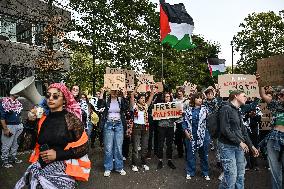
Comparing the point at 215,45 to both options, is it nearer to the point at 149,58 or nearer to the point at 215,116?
the point at 149,58

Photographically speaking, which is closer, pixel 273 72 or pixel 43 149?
pixel 43 149

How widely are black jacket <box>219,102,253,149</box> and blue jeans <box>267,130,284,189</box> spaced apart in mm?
361

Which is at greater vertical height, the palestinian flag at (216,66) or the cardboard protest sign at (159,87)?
the palestinian flag at (216,66)

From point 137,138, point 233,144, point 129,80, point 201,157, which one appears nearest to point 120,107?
point 137,138

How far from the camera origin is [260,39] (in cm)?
4222

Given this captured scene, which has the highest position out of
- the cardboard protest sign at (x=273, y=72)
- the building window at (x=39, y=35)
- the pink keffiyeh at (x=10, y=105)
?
the building window at (x=39, y=35)

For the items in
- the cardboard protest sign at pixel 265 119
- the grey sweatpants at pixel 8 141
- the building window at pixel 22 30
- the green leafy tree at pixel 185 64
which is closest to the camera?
the grey sweatpants at pixel 8 141

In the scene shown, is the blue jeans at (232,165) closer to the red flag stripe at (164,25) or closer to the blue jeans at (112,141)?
the blue jeans at (112,141)

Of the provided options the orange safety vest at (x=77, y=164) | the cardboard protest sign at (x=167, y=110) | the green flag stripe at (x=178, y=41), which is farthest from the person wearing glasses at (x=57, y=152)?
the green flag stripe at (x=178, y=41)

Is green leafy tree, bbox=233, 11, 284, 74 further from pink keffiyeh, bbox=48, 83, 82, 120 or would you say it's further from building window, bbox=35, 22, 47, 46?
pink keffiyeh, bbox=48, 83, 82, 120

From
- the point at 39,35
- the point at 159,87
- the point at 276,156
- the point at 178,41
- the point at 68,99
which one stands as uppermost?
the point at 39,35

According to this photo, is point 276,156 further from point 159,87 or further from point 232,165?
point 159,87

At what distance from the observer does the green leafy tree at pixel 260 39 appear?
136ft

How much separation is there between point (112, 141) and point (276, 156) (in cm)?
393
